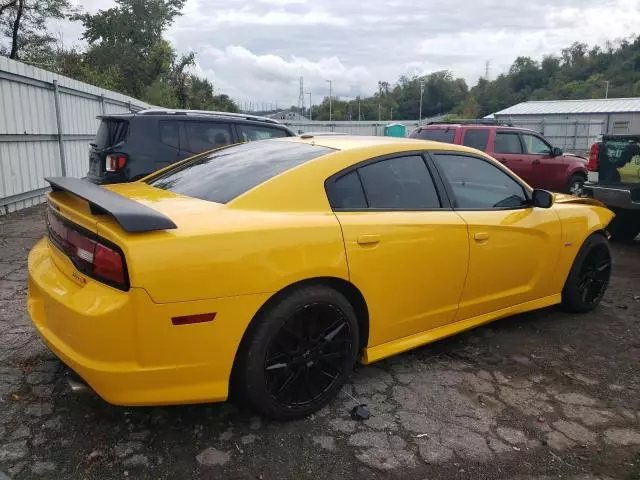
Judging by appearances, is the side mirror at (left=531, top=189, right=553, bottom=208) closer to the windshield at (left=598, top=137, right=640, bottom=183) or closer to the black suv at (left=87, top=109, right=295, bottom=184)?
the windshield at (left=598, top=137, right=640, bottom=183)

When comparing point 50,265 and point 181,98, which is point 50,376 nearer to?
point 50,265

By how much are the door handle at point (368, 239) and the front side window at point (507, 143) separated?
330 inches

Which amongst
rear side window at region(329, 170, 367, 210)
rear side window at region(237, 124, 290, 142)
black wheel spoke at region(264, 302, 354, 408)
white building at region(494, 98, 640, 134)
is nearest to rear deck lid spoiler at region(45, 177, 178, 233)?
black wheel spoke at region(264, 302, 354, 408)

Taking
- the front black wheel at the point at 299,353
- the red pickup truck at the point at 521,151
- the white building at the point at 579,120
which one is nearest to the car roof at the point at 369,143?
the front black wheel at the point at 299,353

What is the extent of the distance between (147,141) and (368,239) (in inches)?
189

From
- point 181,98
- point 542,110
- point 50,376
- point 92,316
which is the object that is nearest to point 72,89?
point 50,376

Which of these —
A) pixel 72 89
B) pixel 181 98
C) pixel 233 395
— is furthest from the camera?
pixel 181 98

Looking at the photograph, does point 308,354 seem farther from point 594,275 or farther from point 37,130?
point 37,130

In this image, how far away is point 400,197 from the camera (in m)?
3.16

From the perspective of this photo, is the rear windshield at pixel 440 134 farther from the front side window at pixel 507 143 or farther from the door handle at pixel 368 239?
the door handle at pixel 368 239

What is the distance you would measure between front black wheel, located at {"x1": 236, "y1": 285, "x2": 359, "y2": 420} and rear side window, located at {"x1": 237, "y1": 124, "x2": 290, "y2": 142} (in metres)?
5.18

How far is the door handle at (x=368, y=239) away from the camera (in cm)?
281

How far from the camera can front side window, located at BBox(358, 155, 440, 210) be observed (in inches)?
120

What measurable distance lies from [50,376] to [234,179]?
1.60 m
